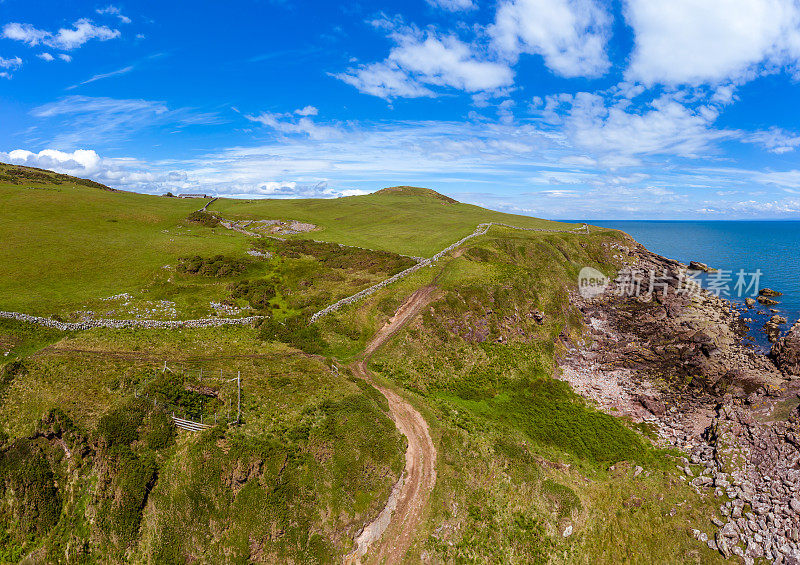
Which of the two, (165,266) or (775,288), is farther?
(775,288)

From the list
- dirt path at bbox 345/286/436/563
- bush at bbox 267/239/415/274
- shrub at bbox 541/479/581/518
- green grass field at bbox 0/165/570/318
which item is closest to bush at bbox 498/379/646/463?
shrub at bbox 541/479/581/518

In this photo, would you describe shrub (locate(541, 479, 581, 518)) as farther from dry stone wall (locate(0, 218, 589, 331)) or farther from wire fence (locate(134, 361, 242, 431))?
dry stone wall (locate(0, 218, 589, 331))

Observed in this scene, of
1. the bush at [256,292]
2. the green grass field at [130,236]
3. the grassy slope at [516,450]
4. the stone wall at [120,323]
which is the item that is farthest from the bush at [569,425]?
the green grass field at [130,236]

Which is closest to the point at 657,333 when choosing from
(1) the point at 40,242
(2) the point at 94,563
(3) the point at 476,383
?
(3) the point at 476,383

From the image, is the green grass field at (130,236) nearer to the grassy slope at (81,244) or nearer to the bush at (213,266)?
the grassy slope at (81,244)

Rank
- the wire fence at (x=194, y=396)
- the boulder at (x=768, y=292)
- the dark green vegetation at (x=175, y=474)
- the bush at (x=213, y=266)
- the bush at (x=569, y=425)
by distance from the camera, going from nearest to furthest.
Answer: the dark green vegetation at (x=175, y=474) < the wire fence at (x=194, y=396) < the bush at (x=569, y=425) < the bush at (x=213, y=266) < the boulder at (x=768, y=292)

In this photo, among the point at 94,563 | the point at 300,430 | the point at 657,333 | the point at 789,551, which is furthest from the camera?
the point at 657,333

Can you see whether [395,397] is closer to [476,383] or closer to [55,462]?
[476,383]
